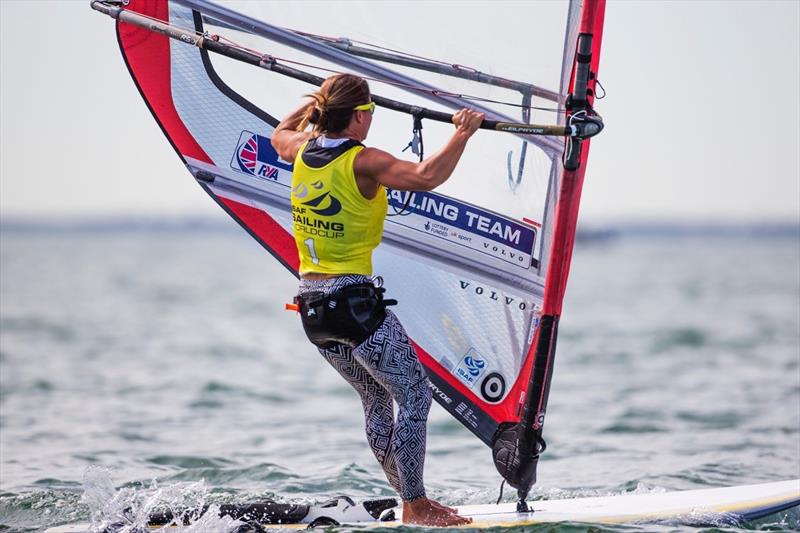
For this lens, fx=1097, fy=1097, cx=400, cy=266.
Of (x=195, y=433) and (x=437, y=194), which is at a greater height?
(x=437, y=194)

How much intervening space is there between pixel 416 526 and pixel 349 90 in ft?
6.03

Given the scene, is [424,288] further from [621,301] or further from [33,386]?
[621,301]

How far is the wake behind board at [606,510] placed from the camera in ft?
16.0

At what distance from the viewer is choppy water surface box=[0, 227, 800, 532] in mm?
6355

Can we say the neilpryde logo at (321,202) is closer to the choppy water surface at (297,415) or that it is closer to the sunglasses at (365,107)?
the sunglasses at (365,107)

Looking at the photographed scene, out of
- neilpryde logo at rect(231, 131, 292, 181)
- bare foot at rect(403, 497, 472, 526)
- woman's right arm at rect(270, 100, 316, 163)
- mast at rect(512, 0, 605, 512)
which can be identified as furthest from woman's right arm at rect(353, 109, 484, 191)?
bare foot at rect(403, 497, 472, 526)

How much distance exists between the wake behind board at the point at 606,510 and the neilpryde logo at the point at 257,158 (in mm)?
1596

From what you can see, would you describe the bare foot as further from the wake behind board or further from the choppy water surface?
the choppy water surface

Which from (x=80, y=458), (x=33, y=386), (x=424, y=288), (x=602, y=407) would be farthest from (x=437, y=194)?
(x=33, y=386)

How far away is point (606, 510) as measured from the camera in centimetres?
509

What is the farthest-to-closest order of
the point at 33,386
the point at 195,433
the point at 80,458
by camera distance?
the point at 33,386
the point at 195,433
the point at 80,458

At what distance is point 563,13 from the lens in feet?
15.7

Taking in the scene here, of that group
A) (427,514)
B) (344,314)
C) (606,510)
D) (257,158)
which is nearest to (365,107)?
(344,314)

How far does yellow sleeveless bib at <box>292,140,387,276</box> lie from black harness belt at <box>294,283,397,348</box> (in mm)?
93
